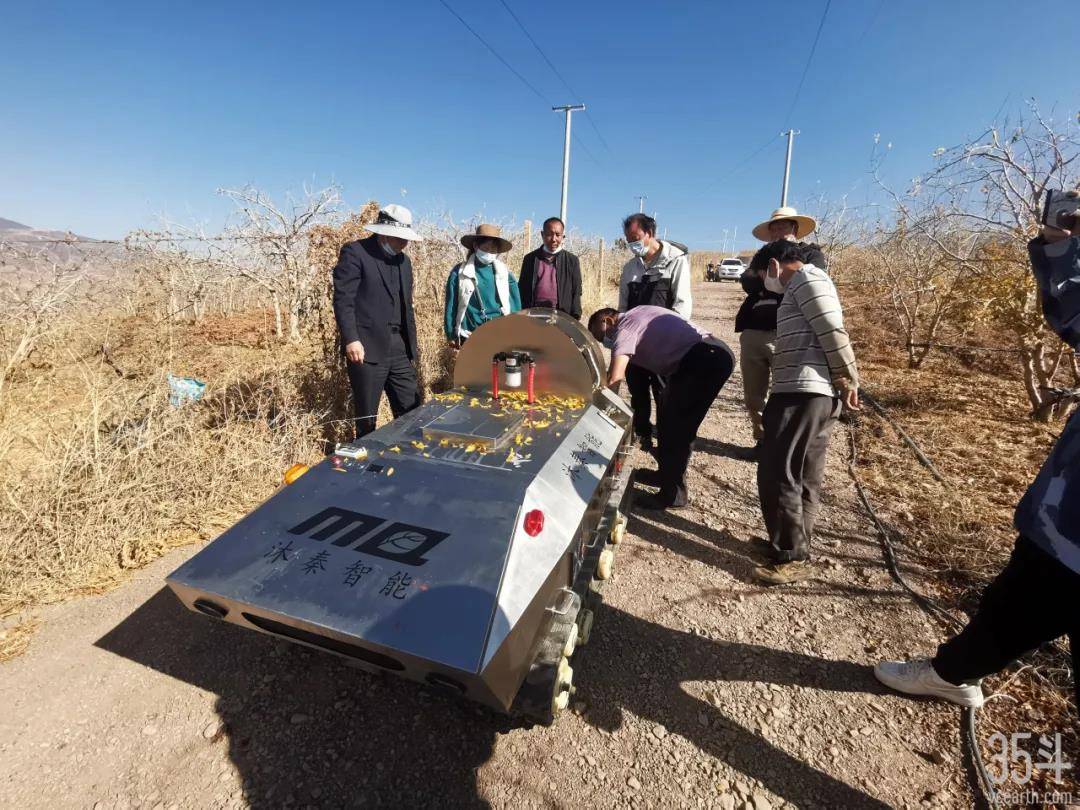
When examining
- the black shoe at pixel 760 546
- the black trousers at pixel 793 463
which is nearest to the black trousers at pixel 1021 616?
the black trousers at pixel 793 463

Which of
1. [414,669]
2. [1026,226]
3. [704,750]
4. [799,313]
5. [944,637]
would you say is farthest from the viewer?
[1026,226]

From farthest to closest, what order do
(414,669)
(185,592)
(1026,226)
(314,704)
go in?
(1026,226)
(314,704)
(185,592)
(414,669)

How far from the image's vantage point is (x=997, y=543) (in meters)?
2.99

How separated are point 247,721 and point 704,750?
1.82m

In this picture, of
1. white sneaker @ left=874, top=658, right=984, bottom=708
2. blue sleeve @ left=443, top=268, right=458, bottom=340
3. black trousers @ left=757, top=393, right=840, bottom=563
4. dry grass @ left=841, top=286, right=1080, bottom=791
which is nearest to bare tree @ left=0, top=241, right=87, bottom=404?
blue sleeve @ left=443, top=268, right=458, bottom=340

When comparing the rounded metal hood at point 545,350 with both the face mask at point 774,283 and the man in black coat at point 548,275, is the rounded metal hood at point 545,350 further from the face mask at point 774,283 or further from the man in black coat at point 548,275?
the man in black coat at point 548,275

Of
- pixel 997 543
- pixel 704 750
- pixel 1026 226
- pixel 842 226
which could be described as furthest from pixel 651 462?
pixel 842 226

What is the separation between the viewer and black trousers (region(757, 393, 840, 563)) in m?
2.56

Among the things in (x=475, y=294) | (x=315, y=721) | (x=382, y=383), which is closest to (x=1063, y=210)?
(x=315, y=721)

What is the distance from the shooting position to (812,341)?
8.26ft

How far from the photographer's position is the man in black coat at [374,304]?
347cm

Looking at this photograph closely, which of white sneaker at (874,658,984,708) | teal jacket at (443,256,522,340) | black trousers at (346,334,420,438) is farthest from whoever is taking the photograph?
teal jacket at (443,256,522,340)

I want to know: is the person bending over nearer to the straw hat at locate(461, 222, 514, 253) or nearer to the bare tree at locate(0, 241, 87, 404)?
the straw hat at locate(461, 222, 514, 253)

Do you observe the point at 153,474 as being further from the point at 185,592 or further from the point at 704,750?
the point at 704,750
